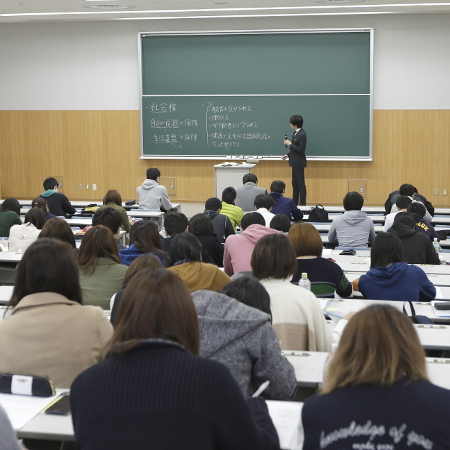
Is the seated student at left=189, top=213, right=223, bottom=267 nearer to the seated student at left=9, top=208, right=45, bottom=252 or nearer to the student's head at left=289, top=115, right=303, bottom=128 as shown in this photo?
the seated student at left=9, top=208, right=45, bottom=252

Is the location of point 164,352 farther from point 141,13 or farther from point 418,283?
point 141,13

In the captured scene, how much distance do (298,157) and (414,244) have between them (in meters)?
5.37

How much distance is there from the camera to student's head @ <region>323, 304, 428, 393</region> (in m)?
1.70

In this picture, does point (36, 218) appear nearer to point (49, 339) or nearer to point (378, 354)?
point (49, 339)

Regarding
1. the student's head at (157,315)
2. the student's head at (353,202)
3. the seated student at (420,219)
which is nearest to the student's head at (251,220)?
the student's head at (353,202)

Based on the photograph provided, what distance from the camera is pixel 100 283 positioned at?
4148mm

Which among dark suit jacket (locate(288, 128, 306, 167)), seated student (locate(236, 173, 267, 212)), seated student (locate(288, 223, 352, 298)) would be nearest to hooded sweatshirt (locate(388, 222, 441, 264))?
seated student (locate(288, 223, 352, 298))

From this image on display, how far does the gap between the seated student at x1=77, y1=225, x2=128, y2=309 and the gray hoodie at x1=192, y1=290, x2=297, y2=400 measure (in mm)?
1835

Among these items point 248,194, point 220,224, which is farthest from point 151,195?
point 220,224

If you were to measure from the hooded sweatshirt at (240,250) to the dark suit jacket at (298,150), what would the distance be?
5.51 metres

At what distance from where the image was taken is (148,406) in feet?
5.30

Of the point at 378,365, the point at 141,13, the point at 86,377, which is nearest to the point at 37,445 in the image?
the point at 86,377

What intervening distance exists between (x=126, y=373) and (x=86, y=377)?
4.6 inches

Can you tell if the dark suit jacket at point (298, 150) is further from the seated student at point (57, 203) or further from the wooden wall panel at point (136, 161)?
the seated student at point (57, 203)
